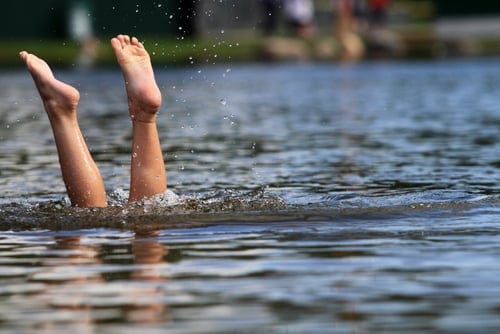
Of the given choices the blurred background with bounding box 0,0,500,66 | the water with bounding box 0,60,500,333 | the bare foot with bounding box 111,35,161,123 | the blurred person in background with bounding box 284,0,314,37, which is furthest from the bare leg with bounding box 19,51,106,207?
the blurred person in background with bounding box 284,0,314,37

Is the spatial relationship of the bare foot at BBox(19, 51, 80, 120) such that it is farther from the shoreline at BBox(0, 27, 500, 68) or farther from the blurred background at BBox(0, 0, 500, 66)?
the blurred background at BBox(0, 0, 500, 66)

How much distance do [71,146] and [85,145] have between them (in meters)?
0.08

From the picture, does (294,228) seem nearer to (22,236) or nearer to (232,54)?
(22,236)

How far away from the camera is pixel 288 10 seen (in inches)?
1633

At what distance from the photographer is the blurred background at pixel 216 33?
38531mm

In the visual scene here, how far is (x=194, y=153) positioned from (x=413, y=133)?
10.6ft

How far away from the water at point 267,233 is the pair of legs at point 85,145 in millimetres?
156

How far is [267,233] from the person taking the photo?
29.2 feet

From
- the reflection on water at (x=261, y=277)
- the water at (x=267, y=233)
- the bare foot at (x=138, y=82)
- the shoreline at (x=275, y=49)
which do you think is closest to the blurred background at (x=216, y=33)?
the shoreline at (x=275, y=49)

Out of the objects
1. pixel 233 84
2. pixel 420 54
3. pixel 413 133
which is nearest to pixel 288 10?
pixel 420 54

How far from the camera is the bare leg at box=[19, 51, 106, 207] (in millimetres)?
9445

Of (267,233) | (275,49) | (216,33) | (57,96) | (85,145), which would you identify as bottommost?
(275,49)

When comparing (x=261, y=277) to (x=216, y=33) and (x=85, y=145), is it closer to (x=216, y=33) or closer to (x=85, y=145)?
(x=85, y=145)

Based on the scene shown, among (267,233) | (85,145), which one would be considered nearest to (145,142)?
(85,145)
